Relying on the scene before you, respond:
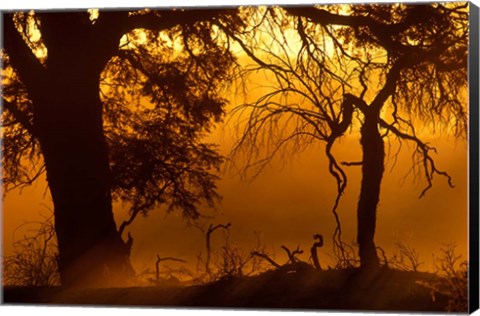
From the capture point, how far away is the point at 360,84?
1026 centimetres

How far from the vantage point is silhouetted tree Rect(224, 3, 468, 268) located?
33.1 ft

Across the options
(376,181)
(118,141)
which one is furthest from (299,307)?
(118,141)

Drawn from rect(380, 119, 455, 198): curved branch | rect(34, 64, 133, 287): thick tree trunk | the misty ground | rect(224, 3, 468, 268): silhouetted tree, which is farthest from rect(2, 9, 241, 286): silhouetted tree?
rect(380, 119, 455, 198): curved branch

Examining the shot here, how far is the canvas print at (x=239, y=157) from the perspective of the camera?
10109mm

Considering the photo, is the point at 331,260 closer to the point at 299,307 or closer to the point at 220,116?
the point at 299,307

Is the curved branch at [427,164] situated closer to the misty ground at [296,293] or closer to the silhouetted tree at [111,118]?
the misty ground at [296,293]

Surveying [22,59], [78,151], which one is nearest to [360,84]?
[78,151]

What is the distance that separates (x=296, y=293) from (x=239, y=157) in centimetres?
106

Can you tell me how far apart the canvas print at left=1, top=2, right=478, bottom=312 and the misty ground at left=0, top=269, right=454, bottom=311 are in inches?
0.4

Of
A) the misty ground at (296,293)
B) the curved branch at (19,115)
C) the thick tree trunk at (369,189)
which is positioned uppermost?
the curved branch at (19,115)

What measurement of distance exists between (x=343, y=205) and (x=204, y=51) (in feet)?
4.99

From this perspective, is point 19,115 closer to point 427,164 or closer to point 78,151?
point 78,151

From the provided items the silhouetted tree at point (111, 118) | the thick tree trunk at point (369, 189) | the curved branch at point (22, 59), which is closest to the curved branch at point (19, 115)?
the silhouetted tree at point (111, 118)

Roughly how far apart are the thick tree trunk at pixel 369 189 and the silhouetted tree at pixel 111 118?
1.07m
